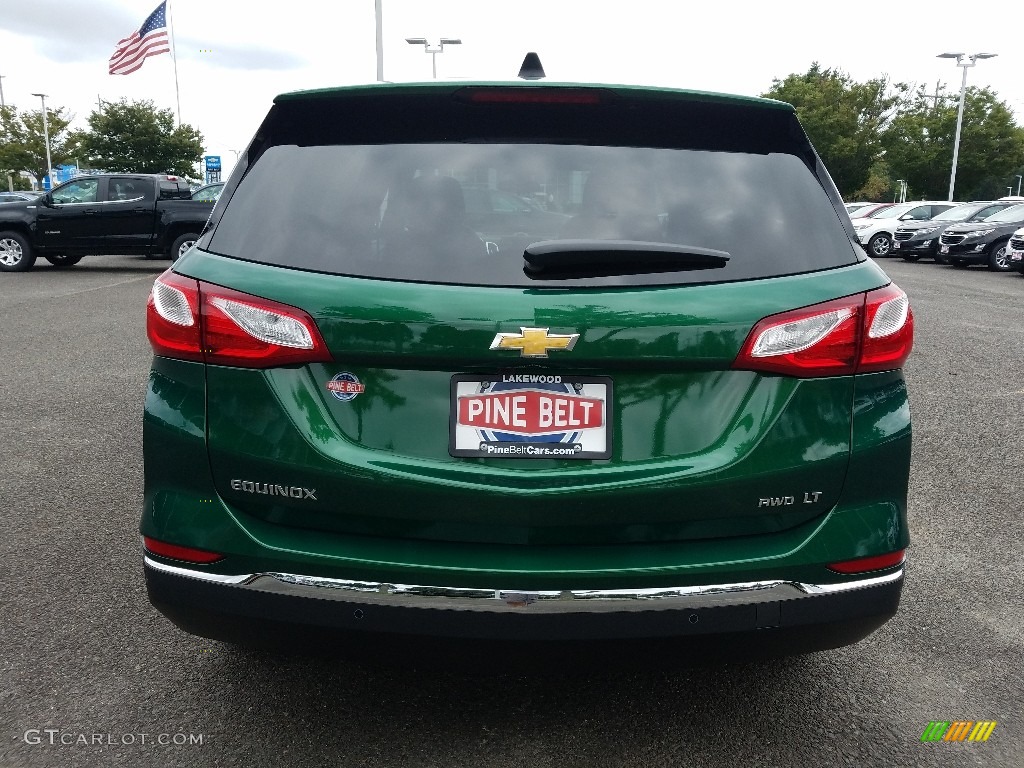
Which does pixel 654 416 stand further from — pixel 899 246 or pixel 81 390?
pixel 899 246

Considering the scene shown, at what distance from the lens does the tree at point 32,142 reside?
63.8 metres

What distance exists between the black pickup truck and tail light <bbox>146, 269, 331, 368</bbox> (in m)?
16.4

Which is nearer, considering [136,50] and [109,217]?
[109,217]

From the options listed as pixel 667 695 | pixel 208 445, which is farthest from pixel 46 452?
pixel 667 695

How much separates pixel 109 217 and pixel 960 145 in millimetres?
50670

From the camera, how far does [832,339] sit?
215 cm

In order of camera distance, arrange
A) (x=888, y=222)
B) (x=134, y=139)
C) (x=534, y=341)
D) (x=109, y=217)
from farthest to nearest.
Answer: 1. (x=134, y=139)
2. (x=888, y=222)
3. (x=109, y=217)
4. (x=534, y=341)

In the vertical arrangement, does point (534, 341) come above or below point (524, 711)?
above

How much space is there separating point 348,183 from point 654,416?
0.96 meters

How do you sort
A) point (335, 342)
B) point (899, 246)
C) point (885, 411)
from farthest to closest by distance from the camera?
point (899, 246), point (885, 411), point (335, 342)

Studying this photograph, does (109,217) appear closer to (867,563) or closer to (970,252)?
(867,563)

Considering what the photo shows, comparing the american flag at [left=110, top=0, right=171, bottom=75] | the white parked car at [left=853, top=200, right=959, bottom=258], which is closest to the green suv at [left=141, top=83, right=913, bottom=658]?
the white parked car at [left=853, top=200, right=959, bottom=258]

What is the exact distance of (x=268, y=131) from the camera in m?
2.40

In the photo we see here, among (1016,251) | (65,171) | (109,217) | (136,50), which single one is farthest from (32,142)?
(1016,251)
